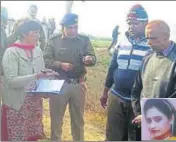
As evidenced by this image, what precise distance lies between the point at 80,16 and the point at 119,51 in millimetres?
469

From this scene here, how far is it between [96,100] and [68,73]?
1.18 ft

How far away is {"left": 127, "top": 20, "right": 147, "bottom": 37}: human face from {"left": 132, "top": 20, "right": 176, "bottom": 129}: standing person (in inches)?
5.1

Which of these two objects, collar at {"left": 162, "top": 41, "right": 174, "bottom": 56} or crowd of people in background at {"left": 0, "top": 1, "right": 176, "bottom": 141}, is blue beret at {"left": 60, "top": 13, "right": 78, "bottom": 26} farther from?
collar at {"left": 162, "top": 41, "right": 174, "bottom": 56}

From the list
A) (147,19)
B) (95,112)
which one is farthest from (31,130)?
(147,19)

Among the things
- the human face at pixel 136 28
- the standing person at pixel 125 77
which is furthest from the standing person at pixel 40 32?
the human face at pixel 136 28

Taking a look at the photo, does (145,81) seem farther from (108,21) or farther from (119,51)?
(108,21)

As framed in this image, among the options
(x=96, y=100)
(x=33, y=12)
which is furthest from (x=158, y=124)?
(x=33, y=12)

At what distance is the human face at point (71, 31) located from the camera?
13.4ft

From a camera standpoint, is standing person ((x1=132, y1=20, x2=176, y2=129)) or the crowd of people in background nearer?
standing person ((x1=132, y1=20, x2=176, y2=129))

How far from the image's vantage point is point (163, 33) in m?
3.69

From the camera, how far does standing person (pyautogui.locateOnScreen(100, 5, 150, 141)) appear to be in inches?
153

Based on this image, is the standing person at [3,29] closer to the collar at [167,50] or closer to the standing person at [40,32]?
the standing person at [40,32]

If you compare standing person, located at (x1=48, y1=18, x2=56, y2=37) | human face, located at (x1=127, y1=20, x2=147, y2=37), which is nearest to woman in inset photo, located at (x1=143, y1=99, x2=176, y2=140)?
human face, located at (x1=127, y1=20, x2=147, y2=37)

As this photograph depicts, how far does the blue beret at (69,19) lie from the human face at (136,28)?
494mm
